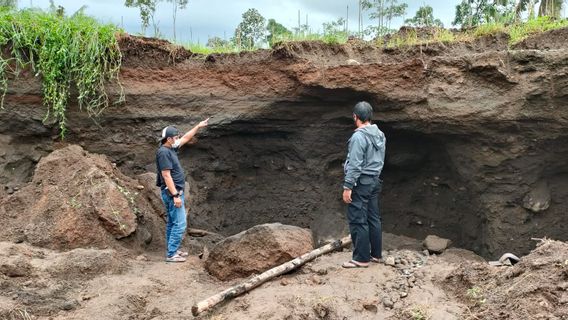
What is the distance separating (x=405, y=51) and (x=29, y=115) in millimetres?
5012

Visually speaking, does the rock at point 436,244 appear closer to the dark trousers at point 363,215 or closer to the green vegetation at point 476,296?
the dark trousers at point 363,215

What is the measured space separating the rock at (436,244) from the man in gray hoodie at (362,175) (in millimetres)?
1812

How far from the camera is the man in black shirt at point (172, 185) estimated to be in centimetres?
562

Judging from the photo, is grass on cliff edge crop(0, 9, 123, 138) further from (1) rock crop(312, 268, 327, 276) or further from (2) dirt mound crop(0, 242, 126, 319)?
(1) rock crop(312, 268, 327, 276)

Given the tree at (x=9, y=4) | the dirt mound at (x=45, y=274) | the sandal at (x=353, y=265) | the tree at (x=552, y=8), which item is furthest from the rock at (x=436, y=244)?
the tree at (x=9, y=4)

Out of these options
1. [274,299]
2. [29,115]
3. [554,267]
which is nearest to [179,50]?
[29,115]

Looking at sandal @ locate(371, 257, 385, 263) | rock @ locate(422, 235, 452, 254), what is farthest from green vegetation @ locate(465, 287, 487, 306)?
rock @ locate(422, 235, 452, 254)

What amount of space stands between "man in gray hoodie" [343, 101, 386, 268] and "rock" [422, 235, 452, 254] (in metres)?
1.81

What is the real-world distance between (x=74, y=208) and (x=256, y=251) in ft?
7.03

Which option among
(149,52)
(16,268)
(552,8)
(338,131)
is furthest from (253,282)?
(552,8)

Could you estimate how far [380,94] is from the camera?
22.3ft

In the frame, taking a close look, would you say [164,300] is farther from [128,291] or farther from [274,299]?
[274,299]

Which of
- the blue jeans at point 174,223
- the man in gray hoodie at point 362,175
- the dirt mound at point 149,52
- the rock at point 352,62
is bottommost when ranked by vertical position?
the blue jeans at point 174,223

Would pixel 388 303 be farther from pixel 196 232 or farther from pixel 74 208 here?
pixel 74 208
